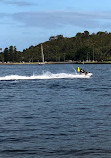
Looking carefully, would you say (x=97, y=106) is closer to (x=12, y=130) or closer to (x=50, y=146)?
(x=12, y=130)

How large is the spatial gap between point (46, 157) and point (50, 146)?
1.84 metres

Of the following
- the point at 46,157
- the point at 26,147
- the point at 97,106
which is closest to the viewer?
the point at 46,157

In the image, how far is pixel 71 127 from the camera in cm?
2450

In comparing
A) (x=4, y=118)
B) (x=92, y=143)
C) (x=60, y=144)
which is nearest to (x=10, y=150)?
(x=60, y=144)

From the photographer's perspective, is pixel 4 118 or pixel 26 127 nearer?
pixel 26 127

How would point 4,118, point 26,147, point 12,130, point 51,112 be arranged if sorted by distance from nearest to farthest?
point 26,147 → point 12,130 → point 4,118 → point 51,112

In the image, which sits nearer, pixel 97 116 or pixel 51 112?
pixel 97 116

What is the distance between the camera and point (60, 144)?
800 inches

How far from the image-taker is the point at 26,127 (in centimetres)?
2464

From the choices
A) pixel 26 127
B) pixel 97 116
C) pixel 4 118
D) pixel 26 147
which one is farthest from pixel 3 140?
pixel 97 116

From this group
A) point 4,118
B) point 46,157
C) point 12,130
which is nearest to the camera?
point 46,157

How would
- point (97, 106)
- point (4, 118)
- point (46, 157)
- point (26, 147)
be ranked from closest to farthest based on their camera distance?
point (46, 157) < point (26, 147) < point (4, 118) < point (97, 106)

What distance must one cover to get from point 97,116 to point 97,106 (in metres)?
6.24

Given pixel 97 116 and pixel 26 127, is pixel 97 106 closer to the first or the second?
pixel 97 116
